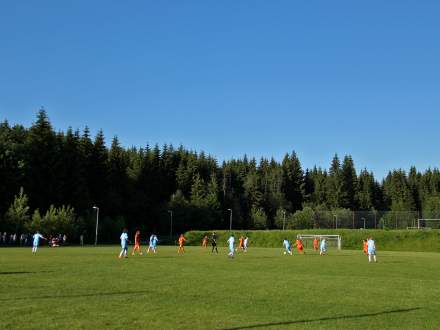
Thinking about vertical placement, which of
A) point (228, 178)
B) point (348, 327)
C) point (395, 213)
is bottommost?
point (348, 327)

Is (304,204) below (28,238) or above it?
above

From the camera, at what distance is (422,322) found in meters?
12.7

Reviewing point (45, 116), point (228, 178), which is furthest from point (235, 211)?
point (45, 116)

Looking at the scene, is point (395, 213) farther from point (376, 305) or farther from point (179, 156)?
point (376, 305)

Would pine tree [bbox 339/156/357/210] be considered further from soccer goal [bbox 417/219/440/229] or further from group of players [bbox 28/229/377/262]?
group of players [bbox 28/229/377/262]

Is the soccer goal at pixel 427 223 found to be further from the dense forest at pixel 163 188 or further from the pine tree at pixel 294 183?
the pine tree at pixel 294 183

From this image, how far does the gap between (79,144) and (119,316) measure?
102318mm

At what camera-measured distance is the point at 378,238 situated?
86375 millimetres

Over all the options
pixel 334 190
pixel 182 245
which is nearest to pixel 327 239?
pixel 182 245

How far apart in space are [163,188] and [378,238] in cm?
6853

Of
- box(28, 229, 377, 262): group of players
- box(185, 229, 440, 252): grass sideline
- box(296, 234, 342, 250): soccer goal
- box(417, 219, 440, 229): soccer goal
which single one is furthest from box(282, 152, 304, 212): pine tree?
box(28, 229, 377, 262): group of players

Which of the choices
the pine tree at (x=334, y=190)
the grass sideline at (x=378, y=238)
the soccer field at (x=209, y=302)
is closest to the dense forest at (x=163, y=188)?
the pine tree at (x=334, y=190)

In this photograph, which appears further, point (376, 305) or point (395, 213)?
point (395, 213)

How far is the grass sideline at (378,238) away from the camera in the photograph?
83000mm
